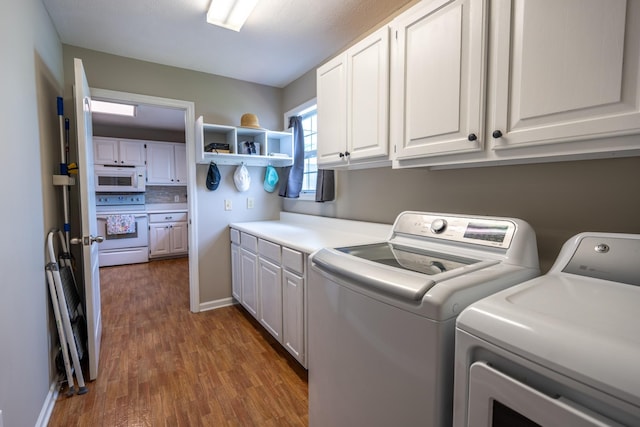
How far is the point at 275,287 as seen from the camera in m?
2.24

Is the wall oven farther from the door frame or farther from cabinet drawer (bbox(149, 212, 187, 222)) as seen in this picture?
the door frame

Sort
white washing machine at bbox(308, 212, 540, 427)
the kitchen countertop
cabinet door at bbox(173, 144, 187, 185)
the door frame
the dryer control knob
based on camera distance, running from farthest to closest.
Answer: cabinet door at bbox(173, 144, 187, 185), the kitchen countertop, the door frame, the dryer control knob, white washing machine at bbox(308, 212, 540, 427)

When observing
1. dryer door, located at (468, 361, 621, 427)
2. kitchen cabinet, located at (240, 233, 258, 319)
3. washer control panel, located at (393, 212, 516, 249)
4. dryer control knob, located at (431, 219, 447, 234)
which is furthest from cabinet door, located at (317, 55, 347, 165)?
dryer door, located at (468, 361, 621, 427)

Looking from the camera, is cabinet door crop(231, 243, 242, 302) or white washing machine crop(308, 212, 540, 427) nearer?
white washing machine crop(308, 212, 540, 427)

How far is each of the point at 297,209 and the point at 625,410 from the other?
2.85 metres

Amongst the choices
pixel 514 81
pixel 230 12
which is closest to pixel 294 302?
pixel 514 81

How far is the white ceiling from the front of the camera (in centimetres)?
195

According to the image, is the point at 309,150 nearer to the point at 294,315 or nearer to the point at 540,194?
the point at 294,315

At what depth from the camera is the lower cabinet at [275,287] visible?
6.42ft

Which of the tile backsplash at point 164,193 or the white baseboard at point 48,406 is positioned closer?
the white baseboard at point 48,406

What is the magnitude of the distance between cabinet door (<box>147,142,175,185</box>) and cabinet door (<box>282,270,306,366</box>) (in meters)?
4.39

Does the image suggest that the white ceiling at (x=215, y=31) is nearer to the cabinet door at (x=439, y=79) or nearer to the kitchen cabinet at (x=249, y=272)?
the cabinet door at (x=439, y=79)

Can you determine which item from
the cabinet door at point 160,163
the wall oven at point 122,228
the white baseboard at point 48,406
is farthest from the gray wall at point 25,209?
the cabinet door at point 160,163

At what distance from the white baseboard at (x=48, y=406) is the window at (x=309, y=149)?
7.40ft
